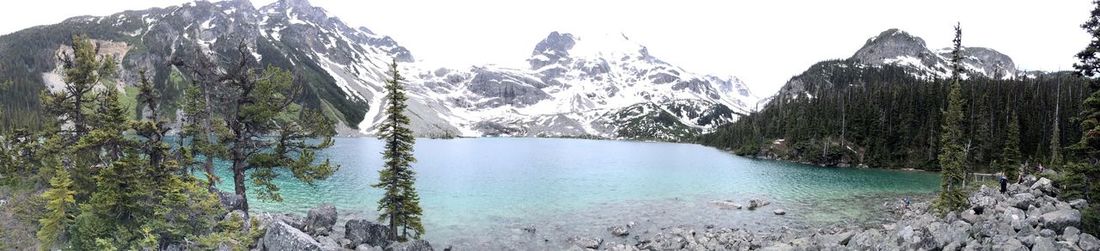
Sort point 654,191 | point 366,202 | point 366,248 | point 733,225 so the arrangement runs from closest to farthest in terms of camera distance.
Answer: point 366,248
point 733,225
point 366,202
point 654,191

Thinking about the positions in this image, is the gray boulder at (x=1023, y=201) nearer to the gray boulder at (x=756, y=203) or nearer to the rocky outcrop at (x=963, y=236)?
the rocky outcrop at (x=963, y=236)

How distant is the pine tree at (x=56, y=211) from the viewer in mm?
20266

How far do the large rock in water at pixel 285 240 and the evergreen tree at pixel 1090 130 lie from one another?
36647mm

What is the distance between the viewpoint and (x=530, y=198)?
55.4 m

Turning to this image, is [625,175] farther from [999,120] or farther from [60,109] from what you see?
[999,120]

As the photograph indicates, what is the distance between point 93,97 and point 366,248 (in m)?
19.0

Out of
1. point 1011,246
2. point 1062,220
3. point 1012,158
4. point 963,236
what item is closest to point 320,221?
point 963,236

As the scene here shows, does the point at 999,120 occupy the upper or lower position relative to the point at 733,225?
upper

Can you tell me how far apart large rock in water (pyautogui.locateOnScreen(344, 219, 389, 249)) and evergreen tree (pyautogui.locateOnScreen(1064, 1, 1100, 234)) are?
3534cm

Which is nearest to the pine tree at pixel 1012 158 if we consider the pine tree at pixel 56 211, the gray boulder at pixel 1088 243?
the gray boulder at pixel 1088 243

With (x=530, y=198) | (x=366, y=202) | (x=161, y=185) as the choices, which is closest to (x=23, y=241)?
(x=161, y=185)

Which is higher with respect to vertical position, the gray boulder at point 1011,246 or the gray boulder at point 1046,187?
the gray boulder at point 1046,187

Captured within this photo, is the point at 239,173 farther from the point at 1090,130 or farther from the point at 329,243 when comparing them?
the point at 1090,130

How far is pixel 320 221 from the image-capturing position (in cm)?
3188
